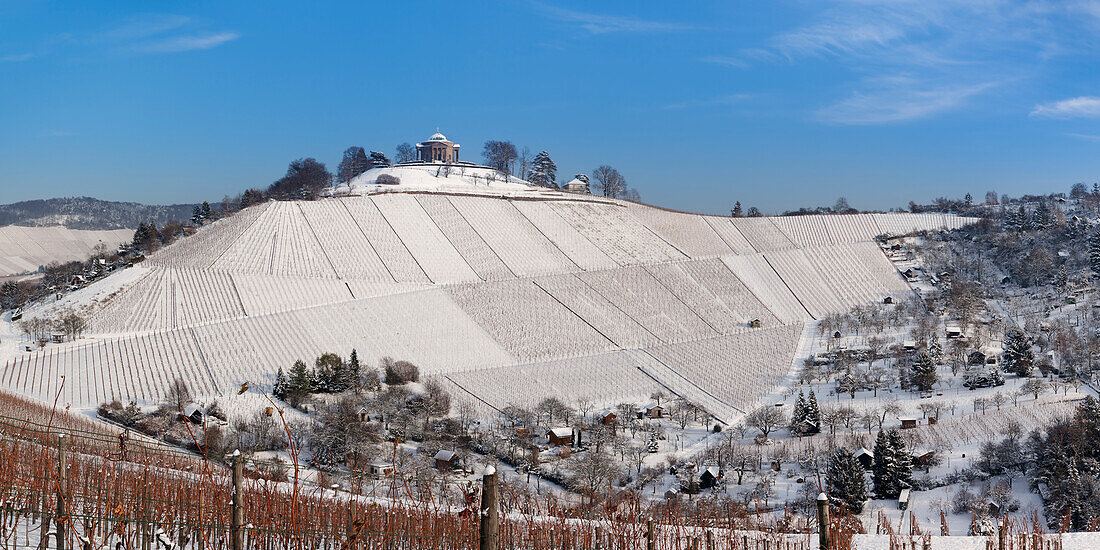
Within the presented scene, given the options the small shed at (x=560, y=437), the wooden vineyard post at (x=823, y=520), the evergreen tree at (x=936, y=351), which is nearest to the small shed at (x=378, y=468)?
the small shed at (x=560, y=437)

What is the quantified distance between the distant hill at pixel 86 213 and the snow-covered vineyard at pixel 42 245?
7719mm

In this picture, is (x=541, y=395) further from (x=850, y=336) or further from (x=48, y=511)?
(x=48, y=511)

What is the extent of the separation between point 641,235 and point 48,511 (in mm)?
68503

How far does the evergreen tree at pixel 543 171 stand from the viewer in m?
113

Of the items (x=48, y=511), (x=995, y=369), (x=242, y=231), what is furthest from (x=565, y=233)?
(x=48, y=511)

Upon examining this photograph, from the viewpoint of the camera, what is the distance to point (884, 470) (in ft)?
85.8

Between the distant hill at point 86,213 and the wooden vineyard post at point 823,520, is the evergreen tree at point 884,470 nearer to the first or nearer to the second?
the wooden vineyard post at point 823,520

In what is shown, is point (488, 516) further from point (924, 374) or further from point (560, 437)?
point (924, 374)

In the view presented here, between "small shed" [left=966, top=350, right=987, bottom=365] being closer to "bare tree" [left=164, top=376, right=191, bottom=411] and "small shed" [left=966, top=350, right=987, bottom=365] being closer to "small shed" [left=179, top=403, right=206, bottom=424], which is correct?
"small shed" [left=179, top=403, right=206, bottom=424]

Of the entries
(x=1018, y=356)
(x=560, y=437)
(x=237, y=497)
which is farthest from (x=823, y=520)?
(x=1018, y=356)

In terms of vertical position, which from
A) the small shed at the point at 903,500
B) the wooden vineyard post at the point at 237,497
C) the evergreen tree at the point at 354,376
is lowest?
the small shed at the point at 903,500

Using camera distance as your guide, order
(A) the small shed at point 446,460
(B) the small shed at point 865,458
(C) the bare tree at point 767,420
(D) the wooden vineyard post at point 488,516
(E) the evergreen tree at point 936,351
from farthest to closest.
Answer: (E) the evergreen tree at point 936,351
(C) the bare tree at point 767,420
(A) the small shed at point 446,460
(B) the small shed at point 865,458
(D) the wooden vineyard post at point 488,516

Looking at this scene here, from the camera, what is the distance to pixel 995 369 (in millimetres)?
40219

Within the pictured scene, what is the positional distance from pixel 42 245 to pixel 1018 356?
145 metres
